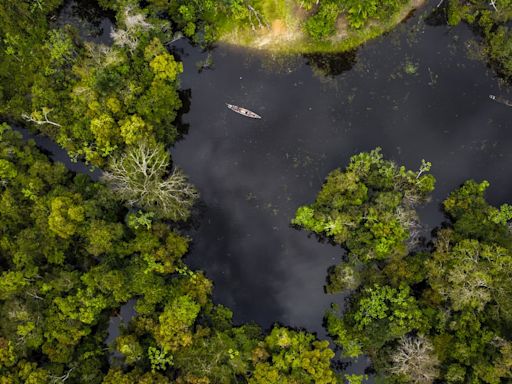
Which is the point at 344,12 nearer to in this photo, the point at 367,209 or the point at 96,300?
the point at 367,209

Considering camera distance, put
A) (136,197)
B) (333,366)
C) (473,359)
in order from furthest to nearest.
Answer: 1. (333,366)
2. (136,197)
3. (473,359)

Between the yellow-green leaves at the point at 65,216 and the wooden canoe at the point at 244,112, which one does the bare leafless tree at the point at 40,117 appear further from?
the wooden canoe at the point at 244,112

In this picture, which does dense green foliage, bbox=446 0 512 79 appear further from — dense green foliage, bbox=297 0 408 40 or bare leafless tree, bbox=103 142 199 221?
bare leafless tree, bbox=103 142 199 221

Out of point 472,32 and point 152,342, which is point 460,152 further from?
point 152,342

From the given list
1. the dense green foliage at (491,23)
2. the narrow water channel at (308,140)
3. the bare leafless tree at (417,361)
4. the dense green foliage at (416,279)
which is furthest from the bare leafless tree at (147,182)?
the dense green foliage at (491,23)

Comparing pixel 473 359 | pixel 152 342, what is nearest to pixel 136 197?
pixel 152 342

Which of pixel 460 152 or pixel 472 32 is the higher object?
pixel 472 32

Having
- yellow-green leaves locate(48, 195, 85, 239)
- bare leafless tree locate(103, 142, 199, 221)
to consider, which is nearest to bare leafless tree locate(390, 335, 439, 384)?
bare leafless tree locate(103, 142, 199, 221)
